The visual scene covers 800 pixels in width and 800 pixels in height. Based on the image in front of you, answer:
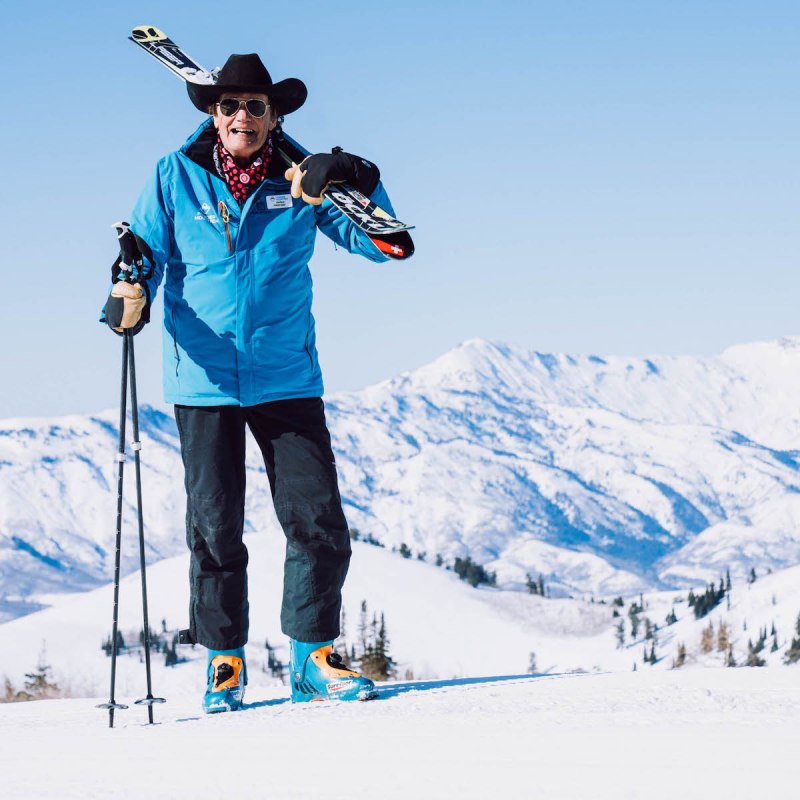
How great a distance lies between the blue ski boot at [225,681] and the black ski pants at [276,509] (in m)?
0.07

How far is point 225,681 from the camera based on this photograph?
7.61 meters

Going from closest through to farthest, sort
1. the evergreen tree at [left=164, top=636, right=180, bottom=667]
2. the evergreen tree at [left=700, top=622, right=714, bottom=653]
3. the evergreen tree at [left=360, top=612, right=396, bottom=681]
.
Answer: the evergreen tree at [left=360, top=612, right=396, bottom=681]
the evergreen tree at [left=700, top=622, right=714, bottom=653]
the evergreen tree at [left=164, top=636, right=180, bottom=667]

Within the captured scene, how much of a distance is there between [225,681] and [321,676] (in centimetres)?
57

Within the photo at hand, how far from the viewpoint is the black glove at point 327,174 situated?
7.20 metres

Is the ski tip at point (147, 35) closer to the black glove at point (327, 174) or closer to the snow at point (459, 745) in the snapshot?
the black glove at point (327, 174)

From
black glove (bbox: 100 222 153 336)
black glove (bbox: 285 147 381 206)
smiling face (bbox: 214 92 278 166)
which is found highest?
smiling face (bbox: 214 92 278 166)

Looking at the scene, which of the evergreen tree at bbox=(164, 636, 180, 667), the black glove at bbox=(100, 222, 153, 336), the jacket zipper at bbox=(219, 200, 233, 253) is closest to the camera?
the black glove at bbox=(100, 222, 153, 336)

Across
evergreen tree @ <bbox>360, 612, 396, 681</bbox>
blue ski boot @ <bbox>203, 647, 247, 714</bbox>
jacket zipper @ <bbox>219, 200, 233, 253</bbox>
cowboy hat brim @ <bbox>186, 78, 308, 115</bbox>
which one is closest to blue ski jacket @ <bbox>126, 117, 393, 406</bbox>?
jacket zipper @ <bbox>219, 200, 233, 253</bbox>

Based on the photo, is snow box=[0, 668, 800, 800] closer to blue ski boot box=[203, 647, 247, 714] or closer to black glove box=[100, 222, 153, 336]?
blue ski boot box=[203, 647, 247, 714]

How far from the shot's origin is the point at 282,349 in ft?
24.8

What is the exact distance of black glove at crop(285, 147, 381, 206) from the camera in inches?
283

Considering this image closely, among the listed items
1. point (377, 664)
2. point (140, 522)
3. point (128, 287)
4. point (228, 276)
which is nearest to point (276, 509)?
point (140, 522)

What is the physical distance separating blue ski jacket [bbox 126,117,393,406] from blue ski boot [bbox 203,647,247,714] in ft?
5.07

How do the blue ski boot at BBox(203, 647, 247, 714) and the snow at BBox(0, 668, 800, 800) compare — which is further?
the blue ski boot at BBox(203, 647, 247, 714)
